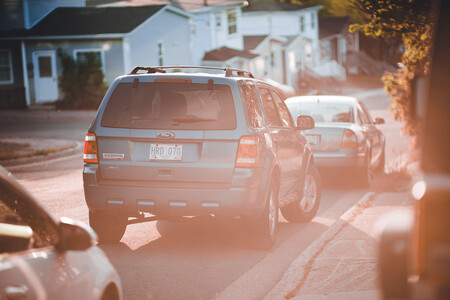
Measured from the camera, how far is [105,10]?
1702 inches

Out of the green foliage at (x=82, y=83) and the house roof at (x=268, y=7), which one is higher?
the house roof at (x=268, y=7)

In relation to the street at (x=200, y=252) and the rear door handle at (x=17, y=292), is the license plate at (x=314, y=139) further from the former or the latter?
the rear door handle at (x=17, y=292)

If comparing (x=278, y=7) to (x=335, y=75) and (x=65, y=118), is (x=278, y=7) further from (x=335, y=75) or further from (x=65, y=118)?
(x=65, y=118)

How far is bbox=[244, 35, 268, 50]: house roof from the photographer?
5825 cm

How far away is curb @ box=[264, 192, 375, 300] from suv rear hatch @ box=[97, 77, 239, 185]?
110cm

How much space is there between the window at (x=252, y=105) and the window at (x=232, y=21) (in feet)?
146

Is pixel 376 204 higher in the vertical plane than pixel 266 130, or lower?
lower

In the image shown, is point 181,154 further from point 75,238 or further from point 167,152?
point 75,238

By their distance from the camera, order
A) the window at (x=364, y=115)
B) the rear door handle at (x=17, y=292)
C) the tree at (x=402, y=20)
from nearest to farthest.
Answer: the rear door handle at (x=17, y=292), the tree at (x=402, y=20), the window at (x=364, y=115)

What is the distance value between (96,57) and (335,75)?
114 ft

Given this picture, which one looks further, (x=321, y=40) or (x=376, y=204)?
(x=321, y=40)

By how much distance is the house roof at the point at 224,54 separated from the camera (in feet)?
156

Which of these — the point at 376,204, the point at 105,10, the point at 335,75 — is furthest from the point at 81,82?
the point at 335,75

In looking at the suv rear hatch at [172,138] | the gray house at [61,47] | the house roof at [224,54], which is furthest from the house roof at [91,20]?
the suv rear hatch at [172,138]
